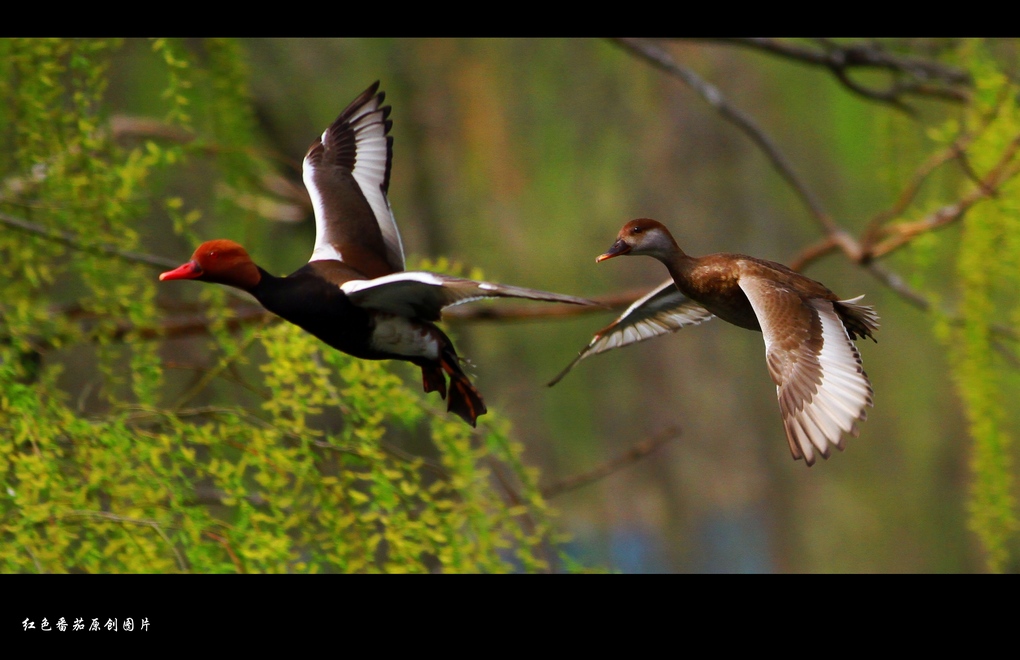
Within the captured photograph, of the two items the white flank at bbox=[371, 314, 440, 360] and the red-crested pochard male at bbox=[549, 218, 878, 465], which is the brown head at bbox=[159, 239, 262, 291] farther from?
the red-crested pochard male at bbox=[549, 218, 878, 465]

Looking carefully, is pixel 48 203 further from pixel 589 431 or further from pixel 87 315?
pixel 589 431

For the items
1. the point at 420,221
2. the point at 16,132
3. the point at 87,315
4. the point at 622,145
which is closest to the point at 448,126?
the point at 420,221

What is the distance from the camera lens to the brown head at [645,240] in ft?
2.93

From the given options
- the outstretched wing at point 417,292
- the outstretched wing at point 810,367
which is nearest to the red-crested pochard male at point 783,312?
the outstretched wing at point 810,367

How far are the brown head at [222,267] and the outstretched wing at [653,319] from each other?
1.07 feet

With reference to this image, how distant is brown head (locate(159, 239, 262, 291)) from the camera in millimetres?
1008

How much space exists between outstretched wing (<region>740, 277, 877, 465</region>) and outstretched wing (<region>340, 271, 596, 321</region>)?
23 centimetres

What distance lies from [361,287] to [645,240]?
10.7 inches

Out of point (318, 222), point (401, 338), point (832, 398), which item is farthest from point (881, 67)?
point (832, 398)

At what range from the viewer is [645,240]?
0.91 metres

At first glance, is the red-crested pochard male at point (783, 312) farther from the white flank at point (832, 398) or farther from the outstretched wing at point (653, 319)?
the outstretched wing at point (653, 319)

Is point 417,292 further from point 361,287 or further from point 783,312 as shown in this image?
point 783,312

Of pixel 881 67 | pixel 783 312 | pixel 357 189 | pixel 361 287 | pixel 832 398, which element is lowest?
pixel 832 398

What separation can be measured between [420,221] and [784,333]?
178 inches
